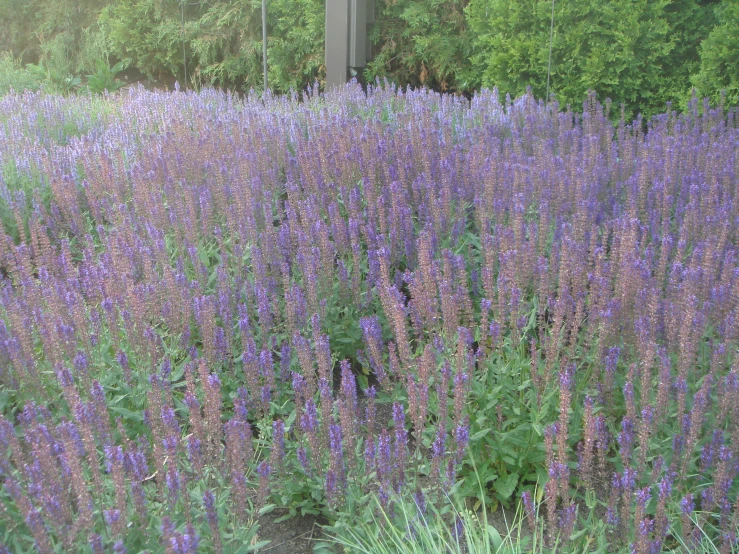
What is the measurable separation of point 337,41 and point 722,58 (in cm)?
452

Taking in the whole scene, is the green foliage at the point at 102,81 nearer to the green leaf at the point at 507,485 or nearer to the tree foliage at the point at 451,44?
the tree foliage at the point at 451,44

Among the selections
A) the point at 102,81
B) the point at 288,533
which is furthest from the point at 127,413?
the point at 102,81

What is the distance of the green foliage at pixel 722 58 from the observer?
739 centimetres

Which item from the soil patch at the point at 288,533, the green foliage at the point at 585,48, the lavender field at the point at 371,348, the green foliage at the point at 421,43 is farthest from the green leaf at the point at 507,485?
the green foliage at the point at 421,43

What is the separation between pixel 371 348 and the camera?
283 centimetres

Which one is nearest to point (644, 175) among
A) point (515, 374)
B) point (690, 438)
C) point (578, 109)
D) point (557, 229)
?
point (557, 229)

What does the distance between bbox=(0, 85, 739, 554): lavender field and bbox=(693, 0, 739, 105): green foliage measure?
295cm

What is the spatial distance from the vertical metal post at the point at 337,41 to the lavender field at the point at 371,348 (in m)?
4.68

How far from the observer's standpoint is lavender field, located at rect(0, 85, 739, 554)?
2242 mm

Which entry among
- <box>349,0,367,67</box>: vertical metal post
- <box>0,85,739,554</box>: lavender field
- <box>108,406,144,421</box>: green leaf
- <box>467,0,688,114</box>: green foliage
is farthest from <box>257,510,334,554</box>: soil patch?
<box>349,0,367,67</box>: vertical metal post

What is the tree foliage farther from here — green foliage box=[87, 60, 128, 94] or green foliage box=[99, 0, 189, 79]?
green foliage box=[87, 60, 128, 94]

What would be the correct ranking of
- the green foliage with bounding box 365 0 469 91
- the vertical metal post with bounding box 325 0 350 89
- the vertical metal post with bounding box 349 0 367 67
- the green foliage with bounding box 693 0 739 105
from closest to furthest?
the green foliage with bounding box 693 0 739 105 → the vertical metal post with bounding box 325 0 350 89 → the vertical metal post with bounding box 349 0 367 67 → the green foliage with bounding box 365 0 469 91

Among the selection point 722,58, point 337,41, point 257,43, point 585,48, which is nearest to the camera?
point 722,58

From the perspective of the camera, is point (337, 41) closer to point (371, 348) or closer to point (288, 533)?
point (371, 348)
